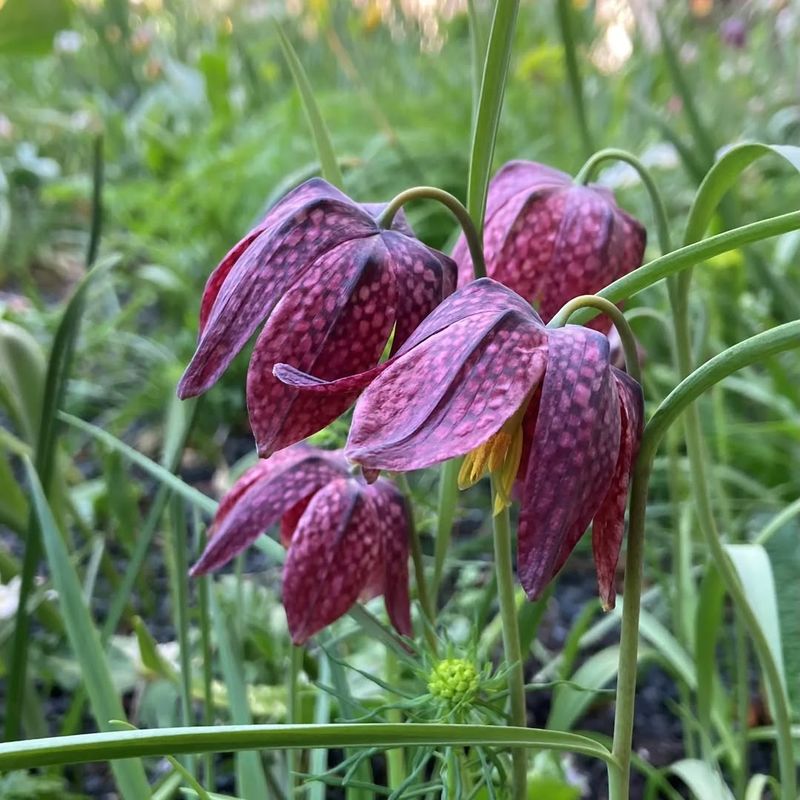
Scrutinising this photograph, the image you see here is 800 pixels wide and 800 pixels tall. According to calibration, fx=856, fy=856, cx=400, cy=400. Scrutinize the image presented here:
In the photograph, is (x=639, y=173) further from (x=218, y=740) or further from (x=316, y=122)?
(x=218, y=740)

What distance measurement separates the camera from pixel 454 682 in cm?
51

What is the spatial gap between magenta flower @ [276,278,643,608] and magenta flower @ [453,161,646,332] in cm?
19

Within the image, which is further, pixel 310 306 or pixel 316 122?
pixel 316 122

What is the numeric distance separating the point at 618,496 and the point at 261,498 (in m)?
0.28

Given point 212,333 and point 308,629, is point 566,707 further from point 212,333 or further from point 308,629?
point 212,333

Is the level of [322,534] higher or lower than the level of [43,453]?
lower

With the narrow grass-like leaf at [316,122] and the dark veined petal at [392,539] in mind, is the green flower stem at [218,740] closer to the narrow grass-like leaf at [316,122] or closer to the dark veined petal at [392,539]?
the dark veined petal at [392,539]

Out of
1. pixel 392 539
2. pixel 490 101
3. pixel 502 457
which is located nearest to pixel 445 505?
pixel 392 539

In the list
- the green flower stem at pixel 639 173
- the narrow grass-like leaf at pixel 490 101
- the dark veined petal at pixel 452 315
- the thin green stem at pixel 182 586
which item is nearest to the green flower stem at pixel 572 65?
the green flower stem at pixel 639 173

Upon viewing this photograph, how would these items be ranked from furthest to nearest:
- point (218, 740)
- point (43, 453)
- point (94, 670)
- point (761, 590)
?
point (43, 453)
point (761, 590)
point (94, 670)
point (218, 740)

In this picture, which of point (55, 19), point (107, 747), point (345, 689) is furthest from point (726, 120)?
point (107, 747)

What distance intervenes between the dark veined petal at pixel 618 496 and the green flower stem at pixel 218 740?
0.09m

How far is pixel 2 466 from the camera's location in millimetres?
973

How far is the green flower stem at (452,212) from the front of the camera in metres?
0.44
